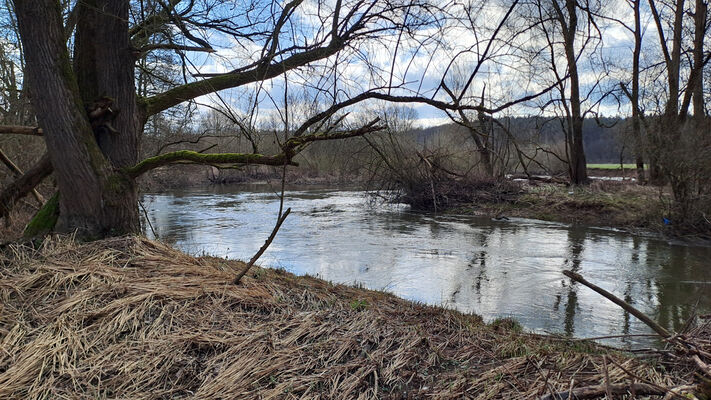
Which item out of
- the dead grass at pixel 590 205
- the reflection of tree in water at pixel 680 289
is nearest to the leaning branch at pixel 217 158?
the reflection of tree in water at pixel 680 289

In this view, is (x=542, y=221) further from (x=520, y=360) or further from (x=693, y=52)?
(x=520, y=360)

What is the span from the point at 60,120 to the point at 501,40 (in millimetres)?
4528

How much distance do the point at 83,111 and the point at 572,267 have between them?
29.5 feet

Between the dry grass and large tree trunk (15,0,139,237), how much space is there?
27.2 inches

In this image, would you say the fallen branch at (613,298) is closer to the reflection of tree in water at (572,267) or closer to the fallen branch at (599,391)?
the fallen branch at (599,391)

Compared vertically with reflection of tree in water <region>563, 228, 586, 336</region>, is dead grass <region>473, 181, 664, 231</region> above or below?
above

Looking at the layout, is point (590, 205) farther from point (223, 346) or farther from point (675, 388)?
point (223, 346)

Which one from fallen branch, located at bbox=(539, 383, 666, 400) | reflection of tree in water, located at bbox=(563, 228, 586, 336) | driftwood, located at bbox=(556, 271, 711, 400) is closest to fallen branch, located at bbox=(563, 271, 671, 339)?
driftwood, located at bbox=(556, 271, 711, 400)

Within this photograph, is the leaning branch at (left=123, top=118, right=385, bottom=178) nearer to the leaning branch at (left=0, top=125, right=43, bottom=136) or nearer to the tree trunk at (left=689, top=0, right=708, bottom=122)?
the leaning branch at (left=0, top=125, right=43, bottom=136)

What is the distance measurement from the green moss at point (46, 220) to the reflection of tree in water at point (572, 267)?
20.8ft

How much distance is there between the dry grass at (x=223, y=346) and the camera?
106 inches

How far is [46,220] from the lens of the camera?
524 cm

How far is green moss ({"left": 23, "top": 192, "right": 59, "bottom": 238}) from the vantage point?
5.14 metres

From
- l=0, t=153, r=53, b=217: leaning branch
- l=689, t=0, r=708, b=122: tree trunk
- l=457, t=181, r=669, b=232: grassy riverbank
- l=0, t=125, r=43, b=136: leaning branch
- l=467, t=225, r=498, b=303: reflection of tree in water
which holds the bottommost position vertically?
l=467, t=225, r=498, b=303: reflection of tree in water
